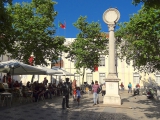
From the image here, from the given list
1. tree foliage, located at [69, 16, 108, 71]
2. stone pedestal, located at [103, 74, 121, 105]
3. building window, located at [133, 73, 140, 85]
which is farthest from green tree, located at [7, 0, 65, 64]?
building window, located at [133, 73, 140, 85]

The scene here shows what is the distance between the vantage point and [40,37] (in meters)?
21.0

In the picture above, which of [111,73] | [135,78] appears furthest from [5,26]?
[135,78]

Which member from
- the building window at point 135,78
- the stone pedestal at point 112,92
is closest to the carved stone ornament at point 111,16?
the stone pedestal at point 112,92

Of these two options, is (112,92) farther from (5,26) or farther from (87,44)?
(87,44)

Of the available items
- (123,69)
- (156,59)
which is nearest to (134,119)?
(156,59)

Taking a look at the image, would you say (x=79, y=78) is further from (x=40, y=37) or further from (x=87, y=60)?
(x=40, y=37)

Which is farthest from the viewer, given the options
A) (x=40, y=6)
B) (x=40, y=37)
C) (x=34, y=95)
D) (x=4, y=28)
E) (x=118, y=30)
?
(x=118, y=30)

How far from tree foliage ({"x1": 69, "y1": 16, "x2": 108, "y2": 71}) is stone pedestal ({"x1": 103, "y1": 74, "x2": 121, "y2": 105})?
13740 millimetres

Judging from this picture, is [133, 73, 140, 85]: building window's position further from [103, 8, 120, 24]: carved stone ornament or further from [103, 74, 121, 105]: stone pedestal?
[103, 74, 121, 105]: stone pedestal

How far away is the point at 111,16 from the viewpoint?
55.0 feet

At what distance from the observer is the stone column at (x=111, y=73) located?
14891 millimetres

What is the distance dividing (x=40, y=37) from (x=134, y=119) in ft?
46.2

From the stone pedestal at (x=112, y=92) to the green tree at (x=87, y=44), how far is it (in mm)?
13740

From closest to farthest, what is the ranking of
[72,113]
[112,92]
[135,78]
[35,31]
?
[72,113], [112,92], [35,31], [135,78]
